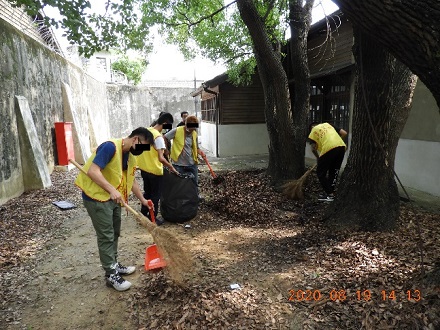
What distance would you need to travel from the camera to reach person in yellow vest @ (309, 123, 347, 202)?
6.14 m

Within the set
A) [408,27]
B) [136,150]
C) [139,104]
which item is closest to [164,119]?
[136,150]

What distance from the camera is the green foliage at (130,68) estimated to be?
2722cm

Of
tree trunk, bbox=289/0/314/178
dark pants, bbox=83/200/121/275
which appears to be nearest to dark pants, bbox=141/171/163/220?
dark pants, bbox=83/200/121/275

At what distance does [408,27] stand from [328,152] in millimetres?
4327

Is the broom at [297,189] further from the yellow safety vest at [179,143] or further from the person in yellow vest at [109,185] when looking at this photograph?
the person in yellow vest at [109,185]

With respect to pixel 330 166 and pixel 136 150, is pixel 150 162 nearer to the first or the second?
pixel 136 150

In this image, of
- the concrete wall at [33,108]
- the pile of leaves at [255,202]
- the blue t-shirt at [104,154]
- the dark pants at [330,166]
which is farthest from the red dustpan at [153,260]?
the concrete wall at [33,108]

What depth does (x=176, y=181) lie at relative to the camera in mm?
5070

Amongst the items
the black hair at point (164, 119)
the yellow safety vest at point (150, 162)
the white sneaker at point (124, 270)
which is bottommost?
the white sneaker at point (124, 270)

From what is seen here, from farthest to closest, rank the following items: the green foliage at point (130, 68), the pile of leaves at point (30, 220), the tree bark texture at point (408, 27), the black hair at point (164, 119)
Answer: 1. the green foliage at point (130, 68)
2. the black hair at point (164, 119)
3. the pile of leaves at point (30, 220)
4. the tree bark texture at point (408, 27)

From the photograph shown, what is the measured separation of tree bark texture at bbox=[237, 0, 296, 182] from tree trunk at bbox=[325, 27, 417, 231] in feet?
8.20

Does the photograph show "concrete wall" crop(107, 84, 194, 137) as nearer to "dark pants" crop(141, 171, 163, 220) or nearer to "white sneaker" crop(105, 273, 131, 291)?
"dark pants" crop(141, 171, 163, 220)

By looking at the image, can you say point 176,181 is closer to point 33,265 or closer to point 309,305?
point 33,265

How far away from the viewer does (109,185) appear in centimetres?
299
